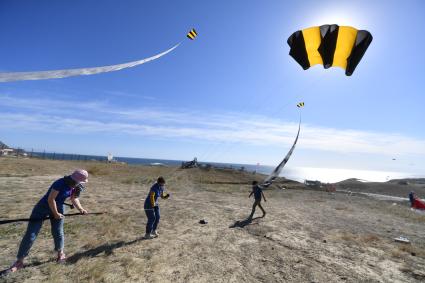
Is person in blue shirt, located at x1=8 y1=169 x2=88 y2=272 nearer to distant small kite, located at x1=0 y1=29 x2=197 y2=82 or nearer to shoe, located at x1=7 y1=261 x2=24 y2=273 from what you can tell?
shoe, located at x1=7 y1=261 x2=24 y2=273

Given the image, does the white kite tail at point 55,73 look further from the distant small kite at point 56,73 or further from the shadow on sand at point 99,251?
the shadow on sand at point 99,251

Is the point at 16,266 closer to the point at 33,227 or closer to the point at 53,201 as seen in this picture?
the point at 33,227

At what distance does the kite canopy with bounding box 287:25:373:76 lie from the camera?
45.6 feet

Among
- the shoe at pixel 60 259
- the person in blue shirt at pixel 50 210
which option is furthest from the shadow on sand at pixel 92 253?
the person in blue shirt at pixel 50 210

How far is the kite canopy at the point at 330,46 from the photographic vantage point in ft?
45.6

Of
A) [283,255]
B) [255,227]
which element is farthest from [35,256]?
[255,227]

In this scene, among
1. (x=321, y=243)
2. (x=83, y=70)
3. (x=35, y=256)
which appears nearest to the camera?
(x=83, y=70)

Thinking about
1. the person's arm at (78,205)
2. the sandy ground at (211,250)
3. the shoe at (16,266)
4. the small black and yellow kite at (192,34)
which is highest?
the small black and yellow kite at (192,34)

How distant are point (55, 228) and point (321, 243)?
30.6 ft

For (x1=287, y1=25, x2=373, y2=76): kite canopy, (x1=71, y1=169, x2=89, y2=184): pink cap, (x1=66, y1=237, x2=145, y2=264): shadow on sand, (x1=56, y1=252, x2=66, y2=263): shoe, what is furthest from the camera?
(x1=287, y1=25, x2=373, y2=76): kite canopy

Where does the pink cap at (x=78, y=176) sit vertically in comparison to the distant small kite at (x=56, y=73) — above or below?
below

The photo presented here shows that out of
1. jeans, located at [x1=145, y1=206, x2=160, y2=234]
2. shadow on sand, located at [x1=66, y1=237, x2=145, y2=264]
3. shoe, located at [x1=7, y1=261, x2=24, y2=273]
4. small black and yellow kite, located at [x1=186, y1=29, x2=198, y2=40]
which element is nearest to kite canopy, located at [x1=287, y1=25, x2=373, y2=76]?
small black and yellow kite, located at [x1=186, y1=29, x2=198, y2=40]

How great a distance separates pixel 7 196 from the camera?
1605 centimetres

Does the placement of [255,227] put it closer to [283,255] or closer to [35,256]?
[283,255]
